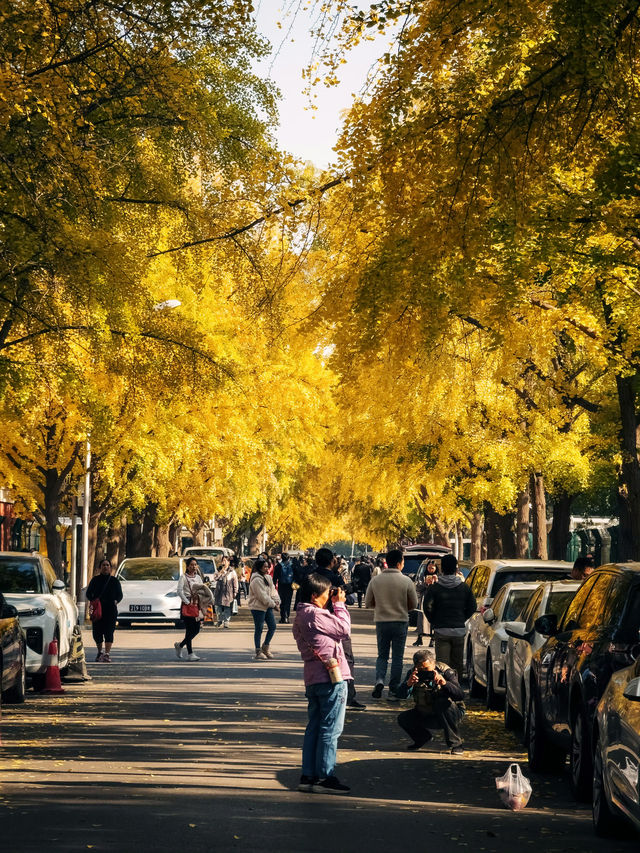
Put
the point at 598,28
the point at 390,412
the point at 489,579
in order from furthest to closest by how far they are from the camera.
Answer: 1. the point at 390,412
2. the point at 489,579
3. the point at 598,28

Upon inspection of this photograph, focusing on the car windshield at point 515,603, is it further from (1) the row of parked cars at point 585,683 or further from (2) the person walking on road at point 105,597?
(2) the person walking on road at point 105,597

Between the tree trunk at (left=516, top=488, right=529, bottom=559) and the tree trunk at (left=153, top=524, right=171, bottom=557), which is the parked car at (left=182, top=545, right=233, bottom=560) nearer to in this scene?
the tree trunk at (left=153, top=524, right=171, bottom=557)

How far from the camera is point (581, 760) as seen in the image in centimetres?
1034

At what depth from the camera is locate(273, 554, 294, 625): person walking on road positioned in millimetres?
42969

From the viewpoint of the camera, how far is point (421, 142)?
42.7 ft

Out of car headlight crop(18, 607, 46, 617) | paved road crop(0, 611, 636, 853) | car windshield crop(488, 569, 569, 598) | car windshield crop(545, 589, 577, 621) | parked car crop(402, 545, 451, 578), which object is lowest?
paved road crop(0, 611, 636, 853)

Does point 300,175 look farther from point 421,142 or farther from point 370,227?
point 421,142

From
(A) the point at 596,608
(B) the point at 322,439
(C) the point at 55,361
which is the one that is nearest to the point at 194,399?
(C) the point at 55,361

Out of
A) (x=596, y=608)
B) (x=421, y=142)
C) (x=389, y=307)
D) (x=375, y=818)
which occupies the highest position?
(x=421, y=142)

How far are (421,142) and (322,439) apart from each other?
116 feet

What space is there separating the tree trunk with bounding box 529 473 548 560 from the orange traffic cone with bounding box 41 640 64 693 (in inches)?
730

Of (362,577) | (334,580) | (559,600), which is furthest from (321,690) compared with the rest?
(362,577)

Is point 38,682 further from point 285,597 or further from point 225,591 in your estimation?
point 285,597

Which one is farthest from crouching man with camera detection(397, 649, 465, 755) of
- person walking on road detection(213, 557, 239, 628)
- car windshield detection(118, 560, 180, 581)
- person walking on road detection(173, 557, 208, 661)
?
person walking on road detection(213, 557, 239, 628)
